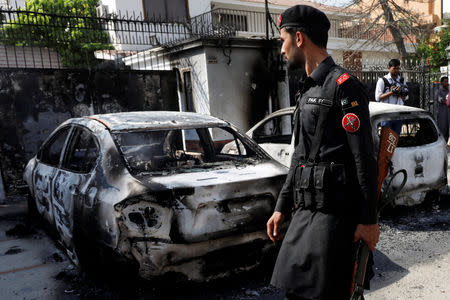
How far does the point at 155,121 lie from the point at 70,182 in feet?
2.87

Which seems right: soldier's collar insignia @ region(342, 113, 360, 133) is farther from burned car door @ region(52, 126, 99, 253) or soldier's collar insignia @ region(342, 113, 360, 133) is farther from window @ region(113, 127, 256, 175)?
burned car door @ region(52, 126, 99, 253)

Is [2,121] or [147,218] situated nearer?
[147,218]

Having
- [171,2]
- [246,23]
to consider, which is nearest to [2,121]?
[171,2]

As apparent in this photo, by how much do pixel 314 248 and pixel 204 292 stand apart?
1593 millimetres

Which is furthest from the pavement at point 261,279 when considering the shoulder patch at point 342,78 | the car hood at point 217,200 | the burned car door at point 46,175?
the shoulder patch at point 342,78

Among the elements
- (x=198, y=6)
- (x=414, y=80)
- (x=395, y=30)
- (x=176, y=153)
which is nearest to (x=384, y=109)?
(x=176, y=153)

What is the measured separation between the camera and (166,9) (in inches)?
811

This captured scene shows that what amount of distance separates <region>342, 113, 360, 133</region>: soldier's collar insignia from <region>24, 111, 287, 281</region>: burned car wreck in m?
1.27

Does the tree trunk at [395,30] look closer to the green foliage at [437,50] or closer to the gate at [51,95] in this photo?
the green foliage at [437,50]

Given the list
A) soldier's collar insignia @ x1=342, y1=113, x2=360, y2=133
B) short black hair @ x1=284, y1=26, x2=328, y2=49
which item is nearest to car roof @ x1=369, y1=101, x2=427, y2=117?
short black hair @ x1=284, y1=26, x2=328, y2=49

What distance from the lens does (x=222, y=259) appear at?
2820mm

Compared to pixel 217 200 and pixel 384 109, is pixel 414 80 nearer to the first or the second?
pixel 384 109

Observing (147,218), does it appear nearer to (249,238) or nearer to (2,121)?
(249,238)

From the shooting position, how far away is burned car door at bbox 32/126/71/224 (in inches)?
148
